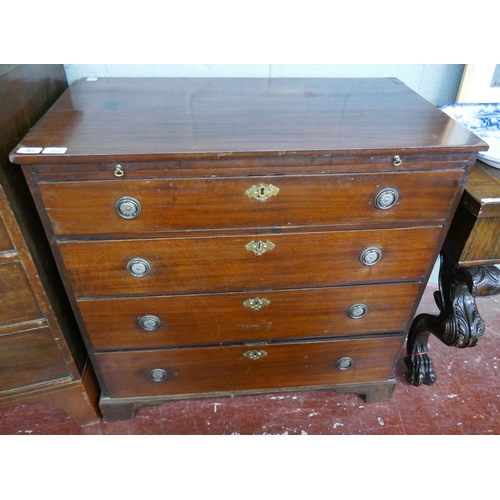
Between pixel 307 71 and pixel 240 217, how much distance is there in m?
0.77

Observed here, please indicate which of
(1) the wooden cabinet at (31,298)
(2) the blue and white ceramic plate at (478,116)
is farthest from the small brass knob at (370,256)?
(1) the wooden cabinet at (31,298)

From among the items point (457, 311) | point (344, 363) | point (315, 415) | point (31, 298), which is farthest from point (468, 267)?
point (31, 298)

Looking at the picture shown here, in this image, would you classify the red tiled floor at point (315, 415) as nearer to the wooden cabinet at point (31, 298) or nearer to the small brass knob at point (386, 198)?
the wooden cabinet at point (31, 298)

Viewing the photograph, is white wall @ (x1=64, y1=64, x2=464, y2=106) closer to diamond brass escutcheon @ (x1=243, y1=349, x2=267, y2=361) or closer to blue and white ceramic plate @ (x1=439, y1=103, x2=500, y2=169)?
blue and white ceramic plate @ (x1=439, y1=103, x2=500, y2=169)

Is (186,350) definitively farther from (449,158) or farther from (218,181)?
(449,158)

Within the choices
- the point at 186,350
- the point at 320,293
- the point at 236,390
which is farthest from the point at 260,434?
the point at 320,293

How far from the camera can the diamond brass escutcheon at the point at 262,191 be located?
100 cm

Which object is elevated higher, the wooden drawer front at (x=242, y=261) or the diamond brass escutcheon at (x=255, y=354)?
the wooden drawer front at (x=242, y=261)

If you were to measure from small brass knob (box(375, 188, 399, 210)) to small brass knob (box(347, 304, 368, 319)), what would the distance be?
0.36 m

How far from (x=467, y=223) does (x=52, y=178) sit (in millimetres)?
1087

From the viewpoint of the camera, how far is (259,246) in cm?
111

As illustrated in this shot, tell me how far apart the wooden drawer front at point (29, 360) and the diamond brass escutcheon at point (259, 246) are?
670 millimetres

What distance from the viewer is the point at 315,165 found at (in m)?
0.98

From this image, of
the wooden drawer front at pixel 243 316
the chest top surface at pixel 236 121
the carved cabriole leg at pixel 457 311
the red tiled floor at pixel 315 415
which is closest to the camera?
the chest top surface at pixel 236 121
